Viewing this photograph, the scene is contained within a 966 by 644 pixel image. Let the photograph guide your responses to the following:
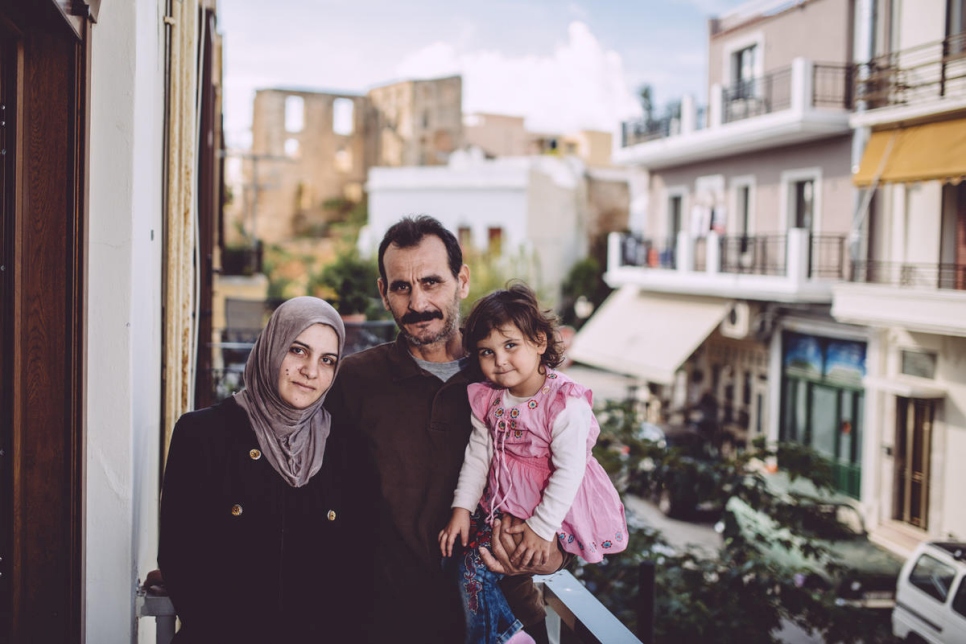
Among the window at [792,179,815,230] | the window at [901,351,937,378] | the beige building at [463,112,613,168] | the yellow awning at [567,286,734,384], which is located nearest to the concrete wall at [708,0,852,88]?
the window at [792,179,815,230]

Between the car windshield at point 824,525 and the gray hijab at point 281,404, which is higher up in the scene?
the gray hijab at point 281,404

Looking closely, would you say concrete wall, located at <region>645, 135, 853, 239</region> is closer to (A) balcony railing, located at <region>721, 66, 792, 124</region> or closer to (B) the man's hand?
(A) balcony railing, located at <region>721, 66, 792, 124</region>

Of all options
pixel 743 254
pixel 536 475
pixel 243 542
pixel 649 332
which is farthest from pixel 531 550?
pixel 649 332

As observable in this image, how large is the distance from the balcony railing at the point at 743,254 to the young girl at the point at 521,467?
483 inches

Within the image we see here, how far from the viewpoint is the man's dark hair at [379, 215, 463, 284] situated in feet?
9.22

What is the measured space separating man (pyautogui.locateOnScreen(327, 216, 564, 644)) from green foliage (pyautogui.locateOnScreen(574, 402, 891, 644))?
77.8 inches

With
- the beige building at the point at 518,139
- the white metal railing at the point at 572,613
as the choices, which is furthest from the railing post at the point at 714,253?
the beige building at the point at 518,139

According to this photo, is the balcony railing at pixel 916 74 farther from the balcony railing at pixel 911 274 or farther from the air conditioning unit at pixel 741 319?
the air conditioning unit at pixel 741 319

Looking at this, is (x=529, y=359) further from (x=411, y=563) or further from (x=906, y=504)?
(x=906, y=504)

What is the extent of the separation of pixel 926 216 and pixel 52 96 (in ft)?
40.5

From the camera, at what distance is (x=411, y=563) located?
2.59 metres

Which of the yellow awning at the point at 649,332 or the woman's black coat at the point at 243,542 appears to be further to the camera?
the yellow awning at the point at 649,332

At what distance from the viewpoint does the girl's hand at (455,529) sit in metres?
2.49

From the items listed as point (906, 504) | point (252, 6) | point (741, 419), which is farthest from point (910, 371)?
point (252, 6)
